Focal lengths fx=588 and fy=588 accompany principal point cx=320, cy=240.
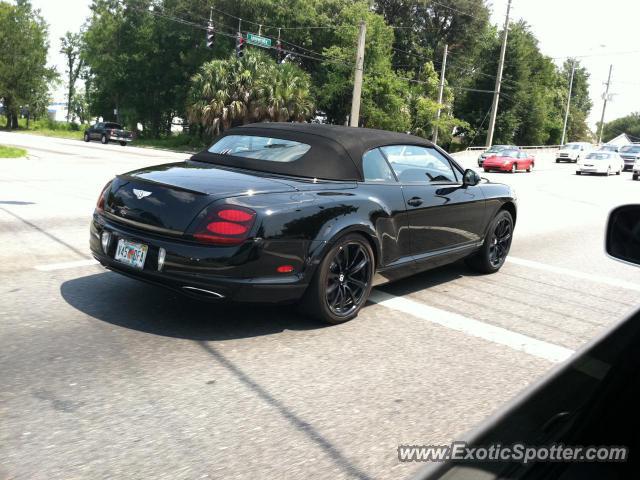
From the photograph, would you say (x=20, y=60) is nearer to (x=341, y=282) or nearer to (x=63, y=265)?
(x=63, y=265)

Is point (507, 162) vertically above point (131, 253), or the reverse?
point (507, 162)

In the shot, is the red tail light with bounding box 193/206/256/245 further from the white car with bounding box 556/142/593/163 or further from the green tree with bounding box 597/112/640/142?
the green tree with bounding box 597/112/640/142

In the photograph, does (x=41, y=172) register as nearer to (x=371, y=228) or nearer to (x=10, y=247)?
(x=10, y=247)

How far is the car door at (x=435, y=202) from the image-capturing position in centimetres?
529

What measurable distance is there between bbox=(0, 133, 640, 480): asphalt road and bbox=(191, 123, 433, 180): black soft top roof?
3.87 feet

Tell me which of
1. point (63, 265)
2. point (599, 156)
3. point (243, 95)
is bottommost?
point (63, 265)

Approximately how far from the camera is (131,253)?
166 inches

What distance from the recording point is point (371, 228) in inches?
184

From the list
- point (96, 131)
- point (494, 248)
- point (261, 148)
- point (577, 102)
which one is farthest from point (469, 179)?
point (577, 102)

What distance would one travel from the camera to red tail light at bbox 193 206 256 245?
3.94 meters

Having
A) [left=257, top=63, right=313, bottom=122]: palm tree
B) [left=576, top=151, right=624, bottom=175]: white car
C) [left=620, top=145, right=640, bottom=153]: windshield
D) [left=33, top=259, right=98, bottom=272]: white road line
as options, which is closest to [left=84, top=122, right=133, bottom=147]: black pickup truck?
[left=257, top=63, right=313, bottom=122]: palm tree

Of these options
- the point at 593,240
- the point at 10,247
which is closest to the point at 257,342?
the point at 10,247

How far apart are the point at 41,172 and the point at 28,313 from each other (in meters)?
12.7

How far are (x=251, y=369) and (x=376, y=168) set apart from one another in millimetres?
2227
